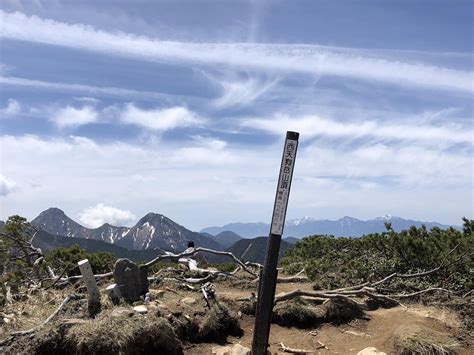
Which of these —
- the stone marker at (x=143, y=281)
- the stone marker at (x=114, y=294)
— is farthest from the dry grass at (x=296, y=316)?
the stone marker at (x=114, y=294)

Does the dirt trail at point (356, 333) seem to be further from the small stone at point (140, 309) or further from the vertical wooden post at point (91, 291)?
the vertical wooden post at point (91, 291)

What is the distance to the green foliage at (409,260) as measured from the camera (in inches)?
444

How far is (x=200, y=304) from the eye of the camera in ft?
28.7

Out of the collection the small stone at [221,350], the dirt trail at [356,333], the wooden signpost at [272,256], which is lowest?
the small stone at [221,350]

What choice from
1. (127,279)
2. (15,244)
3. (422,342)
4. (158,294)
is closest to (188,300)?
(158,294)

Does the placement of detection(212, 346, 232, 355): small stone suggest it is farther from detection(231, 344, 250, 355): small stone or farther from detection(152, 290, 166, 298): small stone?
detection(152, 290, 166, 298): small stone

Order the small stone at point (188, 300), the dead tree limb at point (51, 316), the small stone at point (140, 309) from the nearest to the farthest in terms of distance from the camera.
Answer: the dead tree limb at point (51, 316)
the small stone at point (140, 309)
the small stone at point (188, 300)

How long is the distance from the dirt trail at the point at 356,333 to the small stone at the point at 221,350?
12cm

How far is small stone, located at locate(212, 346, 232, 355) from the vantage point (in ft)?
23.9

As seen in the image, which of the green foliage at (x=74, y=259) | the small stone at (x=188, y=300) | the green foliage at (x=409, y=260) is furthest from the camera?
the green foliage at (x=74, y=259)

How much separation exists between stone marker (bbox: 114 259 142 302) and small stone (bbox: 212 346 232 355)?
2029mm

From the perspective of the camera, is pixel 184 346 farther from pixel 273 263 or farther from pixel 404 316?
pixel 404 316

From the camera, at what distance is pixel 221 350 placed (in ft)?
24.4

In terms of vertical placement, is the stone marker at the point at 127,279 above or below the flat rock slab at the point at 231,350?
above
